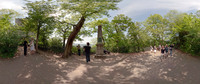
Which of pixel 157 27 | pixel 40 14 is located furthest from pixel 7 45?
pixel 157 27

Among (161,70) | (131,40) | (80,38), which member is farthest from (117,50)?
(161,70)

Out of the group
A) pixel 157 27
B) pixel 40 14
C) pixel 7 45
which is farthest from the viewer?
pixel 157 27

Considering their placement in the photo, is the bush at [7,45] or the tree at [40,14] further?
the tree at [40,14]

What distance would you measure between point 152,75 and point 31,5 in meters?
14.0

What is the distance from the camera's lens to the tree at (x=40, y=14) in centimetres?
A: 1232

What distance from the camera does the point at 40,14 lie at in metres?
12.5

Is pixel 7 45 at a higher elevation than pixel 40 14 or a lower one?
lower

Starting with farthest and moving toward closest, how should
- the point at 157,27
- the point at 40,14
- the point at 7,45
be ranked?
1. the point at 157,27
2. the point at 40,14
3. the point at 7,45

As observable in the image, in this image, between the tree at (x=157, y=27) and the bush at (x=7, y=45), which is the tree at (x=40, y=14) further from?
the tree at (x=157, y=27)

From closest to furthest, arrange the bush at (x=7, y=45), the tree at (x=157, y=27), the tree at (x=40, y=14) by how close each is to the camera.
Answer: the bush at (x=7, y=45) < the tree at (x=40, y=14) < the tree at (x=157, y=27)

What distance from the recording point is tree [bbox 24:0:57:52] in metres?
12.3

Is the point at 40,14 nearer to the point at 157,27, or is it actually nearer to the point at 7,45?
the point at 7,45

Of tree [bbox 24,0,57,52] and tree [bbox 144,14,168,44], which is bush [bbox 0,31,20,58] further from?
tree [bbox 144,14,168,44]

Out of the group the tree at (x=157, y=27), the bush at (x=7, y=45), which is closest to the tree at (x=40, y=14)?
the bush at (x=7, y=45)
